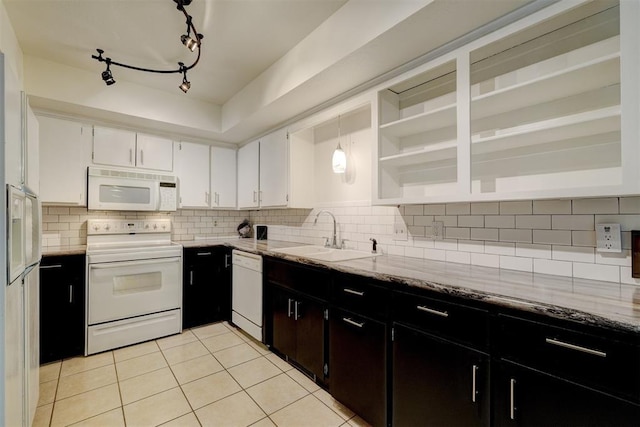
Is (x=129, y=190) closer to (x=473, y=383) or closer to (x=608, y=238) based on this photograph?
(x=473, y=383)

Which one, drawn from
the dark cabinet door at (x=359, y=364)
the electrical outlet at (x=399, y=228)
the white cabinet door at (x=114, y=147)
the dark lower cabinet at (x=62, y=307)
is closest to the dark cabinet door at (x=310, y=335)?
the dark cabinet door at (x=359, y=364)

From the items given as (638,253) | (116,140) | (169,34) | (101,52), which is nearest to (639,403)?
(638,253)

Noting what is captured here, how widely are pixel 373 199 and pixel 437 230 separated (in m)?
0.49

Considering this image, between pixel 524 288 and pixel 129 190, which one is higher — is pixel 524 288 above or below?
below

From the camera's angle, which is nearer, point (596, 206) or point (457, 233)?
point (596, 206)

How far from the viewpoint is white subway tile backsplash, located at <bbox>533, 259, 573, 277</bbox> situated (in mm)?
1448

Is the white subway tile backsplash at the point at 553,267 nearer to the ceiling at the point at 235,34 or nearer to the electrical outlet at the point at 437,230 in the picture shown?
the electrical outlet at the point at 437,230

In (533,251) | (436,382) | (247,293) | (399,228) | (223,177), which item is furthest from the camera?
(223,177)

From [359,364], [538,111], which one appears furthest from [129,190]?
[538,111]

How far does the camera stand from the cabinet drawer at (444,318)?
1.18 meters

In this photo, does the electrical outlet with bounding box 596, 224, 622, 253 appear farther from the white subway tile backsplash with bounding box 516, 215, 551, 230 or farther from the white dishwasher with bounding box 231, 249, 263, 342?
the white dishwasher with bounding box 231, 249, 263, 342

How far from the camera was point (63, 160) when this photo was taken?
2.74 meters

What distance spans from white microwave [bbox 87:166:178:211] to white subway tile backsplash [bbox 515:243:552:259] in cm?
330

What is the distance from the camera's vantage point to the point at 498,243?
1690 mm
